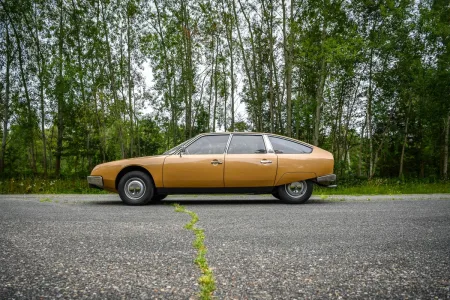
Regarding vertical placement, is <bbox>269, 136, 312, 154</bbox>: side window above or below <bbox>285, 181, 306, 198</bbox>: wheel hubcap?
above

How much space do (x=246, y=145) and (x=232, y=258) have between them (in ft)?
16.3

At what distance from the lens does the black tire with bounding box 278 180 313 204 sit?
7652mm

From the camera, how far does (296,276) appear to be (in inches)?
96.4

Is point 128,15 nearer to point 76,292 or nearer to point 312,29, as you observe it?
point 312,29

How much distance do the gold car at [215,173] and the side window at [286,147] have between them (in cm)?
7

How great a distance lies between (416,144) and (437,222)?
2832cm

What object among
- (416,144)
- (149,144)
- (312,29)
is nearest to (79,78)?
(312,29)

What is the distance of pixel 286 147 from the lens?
308 inches

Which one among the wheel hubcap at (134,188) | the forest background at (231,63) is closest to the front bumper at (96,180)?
the wheel hubcap at (134,188)

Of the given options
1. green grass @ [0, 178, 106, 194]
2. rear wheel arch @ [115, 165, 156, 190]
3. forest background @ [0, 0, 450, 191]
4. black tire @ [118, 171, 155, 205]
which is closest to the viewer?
black tire @ [118, 171, 155, 205]

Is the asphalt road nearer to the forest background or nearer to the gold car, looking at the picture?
the gold car

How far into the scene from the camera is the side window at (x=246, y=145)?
7699 millimetres

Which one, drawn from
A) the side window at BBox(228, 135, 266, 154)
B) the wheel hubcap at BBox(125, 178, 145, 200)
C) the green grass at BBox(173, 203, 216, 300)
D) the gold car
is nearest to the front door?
the gold car

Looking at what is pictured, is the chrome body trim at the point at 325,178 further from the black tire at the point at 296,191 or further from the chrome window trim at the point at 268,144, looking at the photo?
the chrome window trim at the point at 268,144
